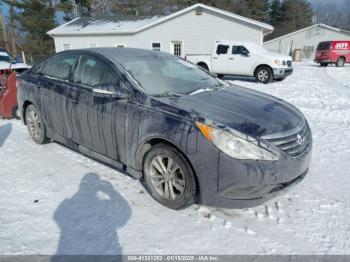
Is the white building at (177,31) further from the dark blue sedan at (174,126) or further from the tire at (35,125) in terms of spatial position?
the tire at (35,125)

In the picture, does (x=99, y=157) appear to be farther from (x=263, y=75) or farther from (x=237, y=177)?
(x=263, y=75)

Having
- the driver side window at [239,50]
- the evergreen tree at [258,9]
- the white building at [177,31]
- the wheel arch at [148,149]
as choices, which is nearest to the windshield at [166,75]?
the wheel arch at [148,149]

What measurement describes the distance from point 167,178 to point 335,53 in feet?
77.2

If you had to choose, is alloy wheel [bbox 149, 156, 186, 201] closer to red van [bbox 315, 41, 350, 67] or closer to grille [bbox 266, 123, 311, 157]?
grille [bbox 266, 123, 311, 157]

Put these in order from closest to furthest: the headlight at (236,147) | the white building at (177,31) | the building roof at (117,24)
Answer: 1. the headlight at (236,147)
2. the white building at (177,31)
3. the building roof at (117,24)

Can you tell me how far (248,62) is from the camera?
12.7 m

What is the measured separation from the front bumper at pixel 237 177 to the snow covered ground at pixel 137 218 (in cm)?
32

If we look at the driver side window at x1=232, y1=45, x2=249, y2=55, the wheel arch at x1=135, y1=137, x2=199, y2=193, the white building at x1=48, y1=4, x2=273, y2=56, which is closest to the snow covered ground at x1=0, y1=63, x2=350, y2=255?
the wheel arch at x1=135, y1=137, x2=199, y2=193

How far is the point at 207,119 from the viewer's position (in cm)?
258

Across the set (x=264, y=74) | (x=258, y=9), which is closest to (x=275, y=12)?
(x=258, y=9)

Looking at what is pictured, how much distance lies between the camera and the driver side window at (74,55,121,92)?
3.21 m

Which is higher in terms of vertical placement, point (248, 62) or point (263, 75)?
point (248, 62)

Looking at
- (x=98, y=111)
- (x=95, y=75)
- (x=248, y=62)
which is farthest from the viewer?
(x=248, y=62)

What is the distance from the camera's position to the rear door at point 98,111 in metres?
3.17
